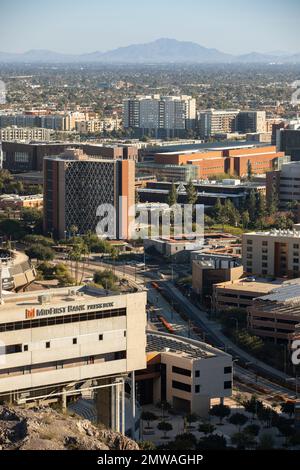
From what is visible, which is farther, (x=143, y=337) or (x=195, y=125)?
(x=195, y=125)

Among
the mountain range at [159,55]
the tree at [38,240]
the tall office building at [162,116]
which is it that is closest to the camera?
the tree at [38,240]

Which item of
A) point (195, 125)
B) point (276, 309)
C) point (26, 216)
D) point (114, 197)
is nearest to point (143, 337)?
point (276, 309)

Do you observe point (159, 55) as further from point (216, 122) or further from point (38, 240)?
point (38, 240)

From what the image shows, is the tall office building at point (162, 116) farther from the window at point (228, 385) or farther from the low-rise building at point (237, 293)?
the window at point (228, 385)

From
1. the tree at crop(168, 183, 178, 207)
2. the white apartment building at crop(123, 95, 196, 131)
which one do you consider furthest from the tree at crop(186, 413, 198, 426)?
the white apartment building at crop(123, 95, 196, 131)

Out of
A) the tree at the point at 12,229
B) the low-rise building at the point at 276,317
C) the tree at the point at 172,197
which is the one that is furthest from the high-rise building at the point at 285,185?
the low-rise building at the point at 276,317

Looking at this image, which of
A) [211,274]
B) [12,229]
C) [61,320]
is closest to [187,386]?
[61,320]
